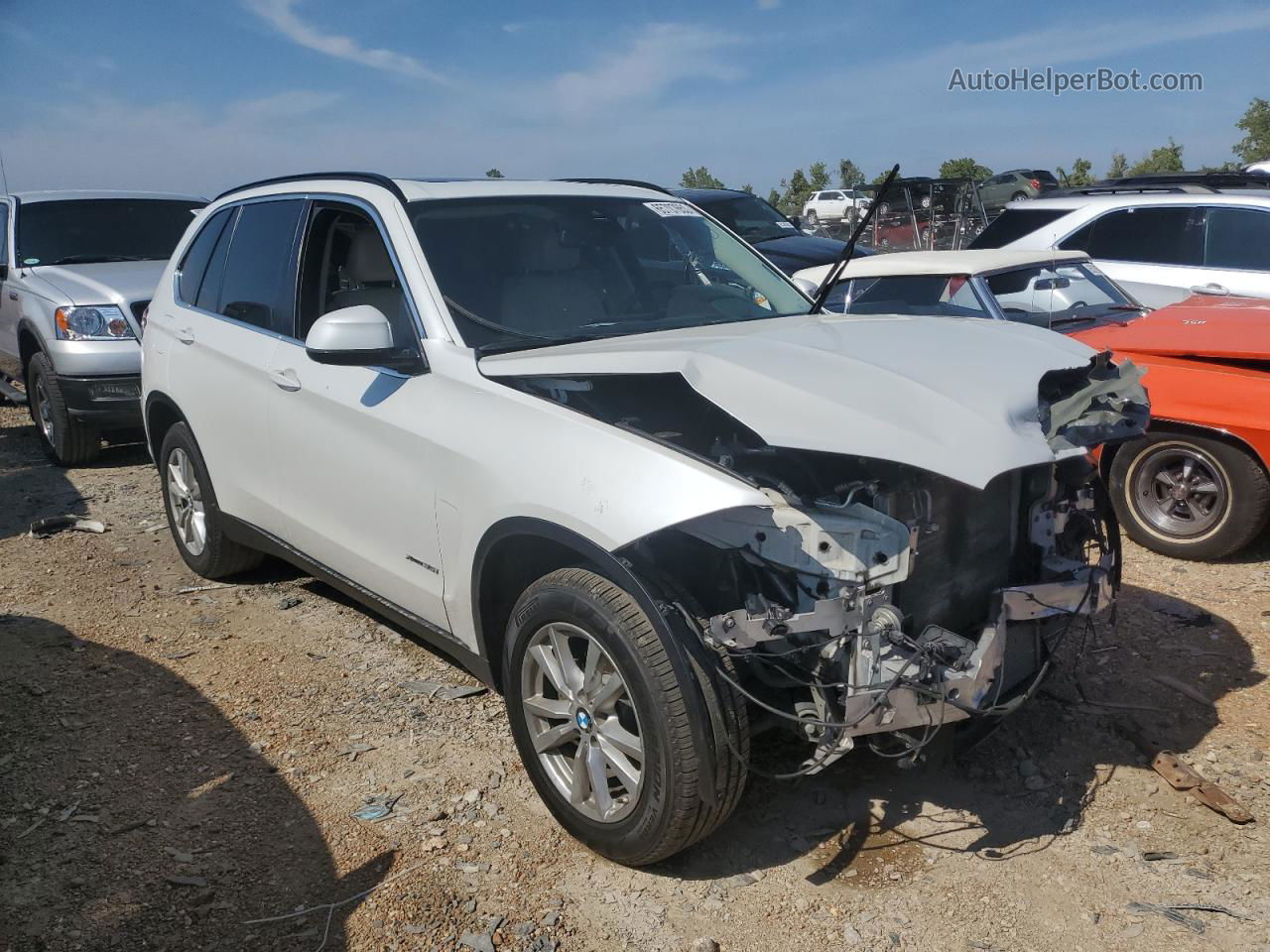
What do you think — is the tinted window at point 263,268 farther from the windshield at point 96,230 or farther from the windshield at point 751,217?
the windshield at point 751,217

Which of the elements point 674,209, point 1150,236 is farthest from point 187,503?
point 1150,236

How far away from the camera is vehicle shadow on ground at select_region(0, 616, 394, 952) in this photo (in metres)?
3.02

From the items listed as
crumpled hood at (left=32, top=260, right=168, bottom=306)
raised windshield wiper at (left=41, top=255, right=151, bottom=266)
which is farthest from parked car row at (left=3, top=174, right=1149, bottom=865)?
raised windshield wiper at (left=41, top=255, right=151, bottom=266)

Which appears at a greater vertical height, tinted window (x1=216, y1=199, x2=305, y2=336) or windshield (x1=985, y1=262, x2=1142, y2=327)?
tinted window (x1=216, y1=199, x2=305, y2=336)

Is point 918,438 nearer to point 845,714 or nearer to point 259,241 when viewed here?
point 845,714

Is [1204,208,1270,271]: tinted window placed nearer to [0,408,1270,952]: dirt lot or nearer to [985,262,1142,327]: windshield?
[985,262,1142,327]: windshield

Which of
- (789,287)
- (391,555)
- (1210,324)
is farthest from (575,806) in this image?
(1210,324)

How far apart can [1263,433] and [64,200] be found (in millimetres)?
9118

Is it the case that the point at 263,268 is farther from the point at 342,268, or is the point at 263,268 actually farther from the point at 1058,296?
the point at 1058,296

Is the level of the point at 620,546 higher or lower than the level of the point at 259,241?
lower

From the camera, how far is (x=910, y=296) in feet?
23.2

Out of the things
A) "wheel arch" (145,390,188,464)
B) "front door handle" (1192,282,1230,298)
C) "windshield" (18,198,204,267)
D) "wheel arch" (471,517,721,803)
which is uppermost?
"windshield" (18,198,204,267)

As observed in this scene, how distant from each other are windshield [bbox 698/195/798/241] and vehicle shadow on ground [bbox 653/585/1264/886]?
8.56 m

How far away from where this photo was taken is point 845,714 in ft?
9.14
